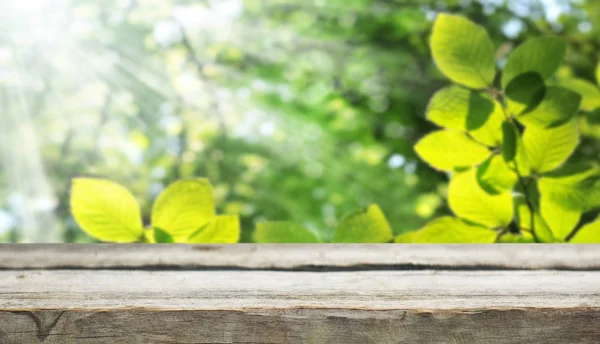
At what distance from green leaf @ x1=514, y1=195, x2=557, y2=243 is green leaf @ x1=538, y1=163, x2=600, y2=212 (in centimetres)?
2

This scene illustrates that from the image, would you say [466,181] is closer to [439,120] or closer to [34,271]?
[439,120]

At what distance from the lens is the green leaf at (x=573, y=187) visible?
0.39m

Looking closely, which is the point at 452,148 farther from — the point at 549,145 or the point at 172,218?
the point at 172,218

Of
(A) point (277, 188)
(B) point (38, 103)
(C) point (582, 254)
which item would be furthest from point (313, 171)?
(C) point (582, 254)

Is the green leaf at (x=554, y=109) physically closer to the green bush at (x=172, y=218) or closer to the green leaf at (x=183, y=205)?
the green bush at (x=172, y=218)

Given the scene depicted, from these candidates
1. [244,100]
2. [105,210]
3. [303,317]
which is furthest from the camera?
[244,100]

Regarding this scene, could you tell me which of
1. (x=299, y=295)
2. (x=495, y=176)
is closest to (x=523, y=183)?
(x=495, y=176)

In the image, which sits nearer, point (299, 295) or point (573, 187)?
point (299, 295)

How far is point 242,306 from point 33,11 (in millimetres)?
5009

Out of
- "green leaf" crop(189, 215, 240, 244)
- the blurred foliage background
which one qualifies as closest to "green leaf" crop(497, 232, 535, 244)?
"green leaf" crop(189, 215, 240, 244)

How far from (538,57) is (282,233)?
0.81 feet

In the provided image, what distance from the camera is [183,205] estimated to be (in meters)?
0.37

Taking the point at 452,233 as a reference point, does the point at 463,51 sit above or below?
above

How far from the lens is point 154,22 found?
4016mm
